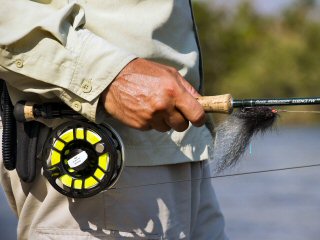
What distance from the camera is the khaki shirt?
1.90 meters

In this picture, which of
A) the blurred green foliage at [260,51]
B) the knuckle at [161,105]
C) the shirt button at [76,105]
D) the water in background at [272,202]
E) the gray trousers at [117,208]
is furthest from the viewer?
the blurred green foliage at [260,51]

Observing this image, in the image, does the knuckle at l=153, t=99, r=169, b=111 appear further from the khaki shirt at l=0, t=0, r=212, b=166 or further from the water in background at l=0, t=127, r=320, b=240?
the water in background at l=0, t=127, r=320, b=240

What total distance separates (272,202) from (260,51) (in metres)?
19.6

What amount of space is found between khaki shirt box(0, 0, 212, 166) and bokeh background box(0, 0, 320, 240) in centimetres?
27

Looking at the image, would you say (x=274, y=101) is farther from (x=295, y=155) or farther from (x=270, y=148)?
(x=270, y=148)

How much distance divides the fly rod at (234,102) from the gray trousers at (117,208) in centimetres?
28

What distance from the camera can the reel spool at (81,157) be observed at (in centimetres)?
196

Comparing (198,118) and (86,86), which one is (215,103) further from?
(86,86)

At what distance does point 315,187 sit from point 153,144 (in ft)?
23.8

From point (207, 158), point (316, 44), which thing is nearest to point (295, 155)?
point (207, 158)

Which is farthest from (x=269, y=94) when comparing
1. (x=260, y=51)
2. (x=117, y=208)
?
(x=117, y=208)

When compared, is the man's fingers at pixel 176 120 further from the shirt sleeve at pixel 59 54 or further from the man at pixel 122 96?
the shirt sleeve at pixel 59 54

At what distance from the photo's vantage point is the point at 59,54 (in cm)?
191

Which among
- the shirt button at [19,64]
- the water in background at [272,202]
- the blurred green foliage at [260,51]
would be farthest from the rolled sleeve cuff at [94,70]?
the blurred green foliage at [260,51]
